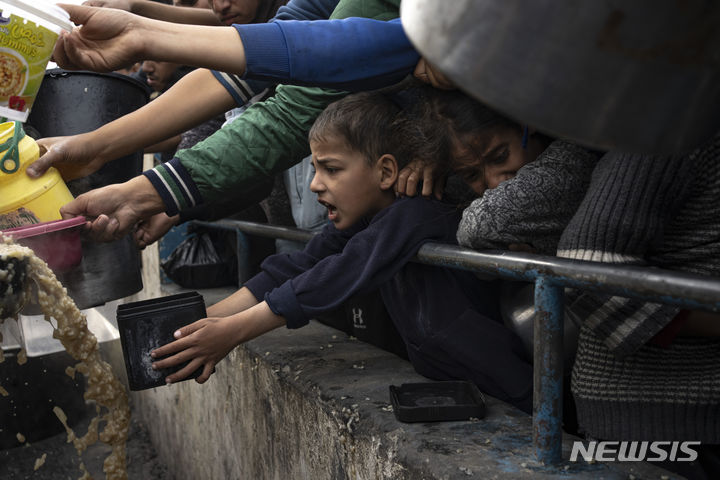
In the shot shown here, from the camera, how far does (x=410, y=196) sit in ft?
5.95

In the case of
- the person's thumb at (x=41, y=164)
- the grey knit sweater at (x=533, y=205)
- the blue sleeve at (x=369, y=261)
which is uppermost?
the person's thumb at (x=41, y=164)

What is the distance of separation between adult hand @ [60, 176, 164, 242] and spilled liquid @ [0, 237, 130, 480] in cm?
32

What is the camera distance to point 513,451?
128cm

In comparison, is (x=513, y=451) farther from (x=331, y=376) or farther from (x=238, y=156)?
(x=238, y=156)

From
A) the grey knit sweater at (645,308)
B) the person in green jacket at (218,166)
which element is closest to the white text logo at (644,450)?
the grey knit sweater at (645,308)

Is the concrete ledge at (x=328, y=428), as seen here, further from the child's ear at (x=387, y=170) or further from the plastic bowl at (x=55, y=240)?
the plastic bowl at (x=55, y=240)

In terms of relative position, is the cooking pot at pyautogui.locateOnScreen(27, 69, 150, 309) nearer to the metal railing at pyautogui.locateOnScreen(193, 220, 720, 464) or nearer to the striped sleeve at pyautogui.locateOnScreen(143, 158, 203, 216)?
the striped sleeve at pyautogui.locateOnScreen(143, 158, 203, 216)

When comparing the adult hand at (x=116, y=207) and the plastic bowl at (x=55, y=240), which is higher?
the adult hand at (x=116, y=207)

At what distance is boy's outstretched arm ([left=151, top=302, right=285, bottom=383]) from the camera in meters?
1.71

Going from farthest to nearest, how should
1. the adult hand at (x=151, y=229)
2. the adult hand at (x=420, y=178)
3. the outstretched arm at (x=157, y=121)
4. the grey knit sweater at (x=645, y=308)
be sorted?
the adult hand at (x=151, y=229)
the outstretched arm at (x=157, y=121)
the adult hand at (x=420, y=178)
the grey knit sweater at (x=645, y=308)

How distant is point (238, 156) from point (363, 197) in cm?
44

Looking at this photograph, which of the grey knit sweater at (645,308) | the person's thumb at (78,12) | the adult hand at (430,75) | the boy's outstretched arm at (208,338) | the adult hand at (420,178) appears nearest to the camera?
the grey knit sweater at (645,308)

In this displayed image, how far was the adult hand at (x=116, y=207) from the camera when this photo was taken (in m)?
2.00

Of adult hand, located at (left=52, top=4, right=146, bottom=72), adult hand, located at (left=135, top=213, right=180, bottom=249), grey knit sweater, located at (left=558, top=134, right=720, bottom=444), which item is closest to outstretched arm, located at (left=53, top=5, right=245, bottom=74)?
adult hand, located at (left=52, top=4, right=146, bottom=72)
